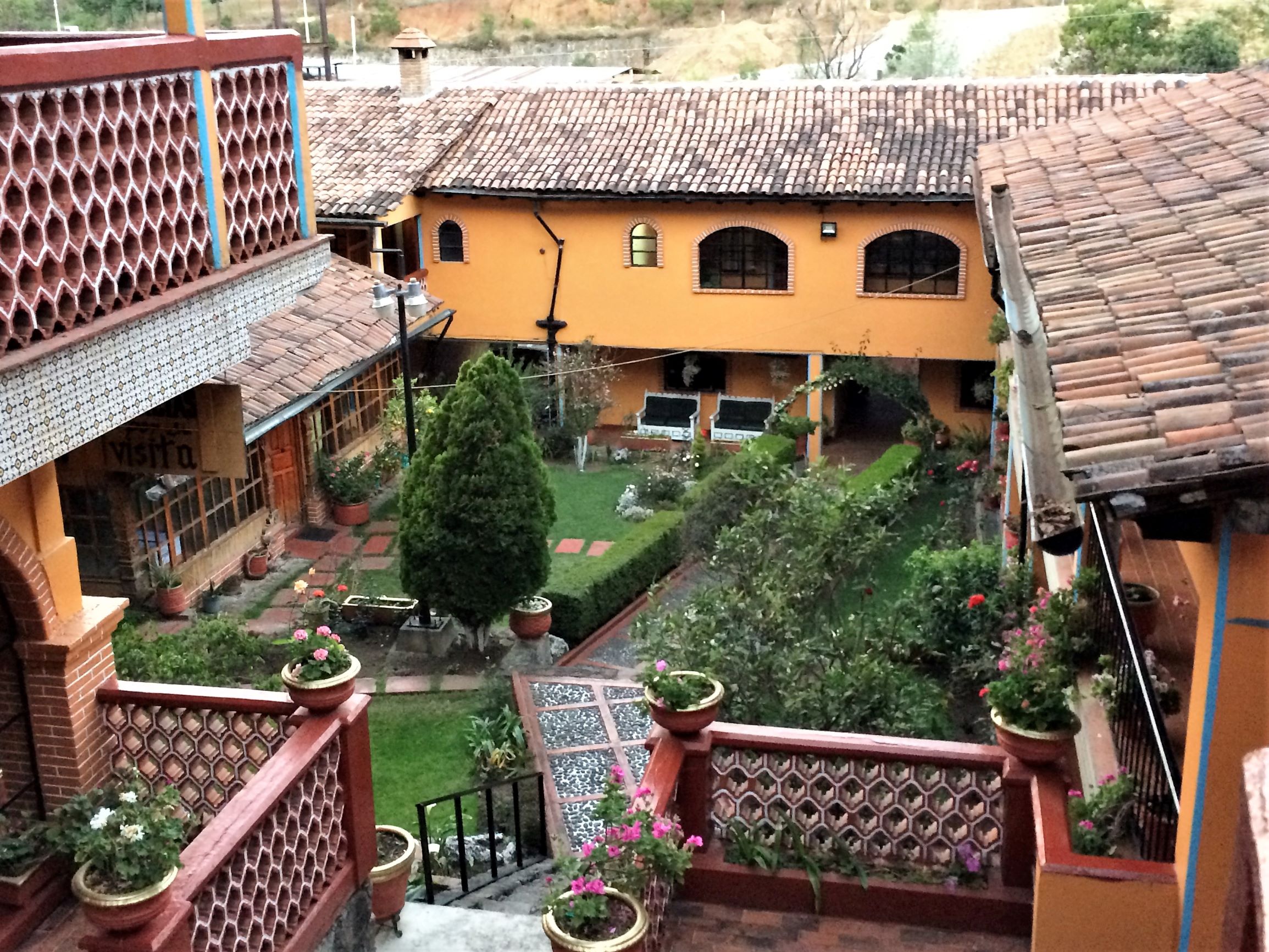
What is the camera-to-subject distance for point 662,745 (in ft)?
Result: 20.8

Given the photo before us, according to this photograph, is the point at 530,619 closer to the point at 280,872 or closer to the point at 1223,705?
the point at 280,872

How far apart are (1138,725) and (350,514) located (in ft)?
45.8

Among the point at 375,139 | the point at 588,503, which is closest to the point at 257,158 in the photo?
the point at 588,503

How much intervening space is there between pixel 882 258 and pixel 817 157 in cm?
192

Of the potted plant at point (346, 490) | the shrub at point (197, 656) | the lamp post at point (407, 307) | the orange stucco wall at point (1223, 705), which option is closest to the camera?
the orange stucco wall at point (1223, 705)

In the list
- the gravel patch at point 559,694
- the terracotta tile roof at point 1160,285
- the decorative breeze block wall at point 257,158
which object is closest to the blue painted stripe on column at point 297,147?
the decorative breeze block wall at point 257,158

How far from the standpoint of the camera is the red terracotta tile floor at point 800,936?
607 cm

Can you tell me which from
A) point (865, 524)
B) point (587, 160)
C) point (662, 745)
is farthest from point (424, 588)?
point (587, 160)

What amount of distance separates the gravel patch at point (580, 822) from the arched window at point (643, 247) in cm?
1277

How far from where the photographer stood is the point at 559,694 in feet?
41.6

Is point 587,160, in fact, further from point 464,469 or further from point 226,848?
point 226,848

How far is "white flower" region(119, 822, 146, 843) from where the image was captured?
4.93m

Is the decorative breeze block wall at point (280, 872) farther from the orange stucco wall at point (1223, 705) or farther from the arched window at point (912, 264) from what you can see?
the arched window at point (912, 264)

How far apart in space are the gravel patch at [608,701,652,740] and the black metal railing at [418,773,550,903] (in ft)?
4.01
